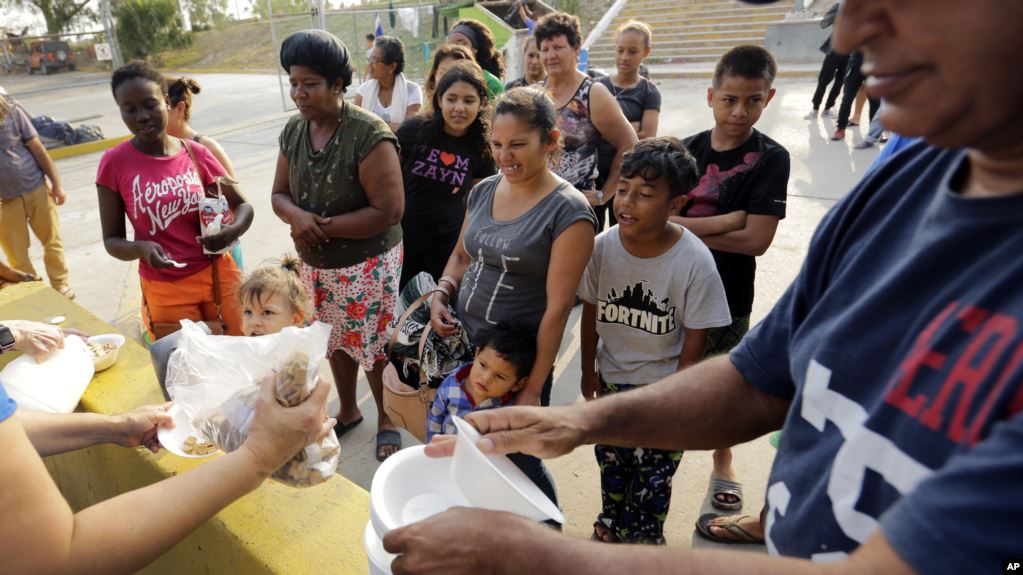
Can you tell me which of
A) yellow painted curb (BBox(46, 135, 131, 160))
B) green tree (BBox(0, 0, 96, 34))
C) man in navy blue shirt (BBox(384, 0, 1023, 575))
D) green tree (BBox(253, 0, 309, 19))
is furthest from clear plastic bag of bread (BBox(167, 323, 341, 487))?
green tree (BBox(253, 0, 309, 19))

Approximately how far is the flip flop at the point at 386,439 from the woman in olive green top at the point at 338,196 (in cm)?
1

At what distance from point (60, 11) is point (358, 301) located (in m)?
38.6

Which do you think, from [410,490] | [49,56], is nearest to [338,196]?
[410,490]

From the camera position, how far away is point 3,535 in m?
1.02

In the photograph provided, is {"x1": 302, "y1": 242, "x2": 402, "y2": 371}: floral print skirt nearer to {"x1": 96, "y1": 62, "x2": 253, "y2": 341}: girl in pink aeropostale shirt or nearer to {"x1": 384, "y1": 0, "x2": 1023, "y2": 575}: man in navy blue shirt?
{"x1": 96, "y1": 62, "x2": 253, "y2": 341}: girl in pink aeropostale shirt

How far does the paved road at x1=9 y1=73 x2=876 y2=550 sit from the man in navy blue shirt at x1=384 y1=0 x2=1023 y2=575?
1.30 feet

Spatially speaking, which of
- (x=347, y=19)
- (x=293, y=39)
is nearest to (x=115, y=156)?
(x=293, y=39)

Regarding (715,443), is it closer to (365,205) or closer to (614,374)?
(614,374)

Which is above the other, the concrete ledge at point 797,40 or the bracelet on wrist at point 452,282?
the concrete ledge at point 797,40

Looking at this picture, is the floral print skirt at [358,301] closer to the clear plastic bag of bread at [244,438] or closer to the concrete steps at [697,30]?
the clear plastic bag of bread at [244,438]

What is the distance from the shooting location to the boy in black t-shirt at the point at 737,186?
2.55 meters

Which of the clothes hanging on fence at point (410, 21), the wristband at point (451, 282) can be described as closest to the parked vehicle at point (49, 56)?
the clothes hanging on fence at point (410, 21)

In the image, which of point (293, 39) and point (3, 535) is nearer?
point (3, 535)

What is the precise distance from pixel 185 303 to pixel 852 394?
3.23 metres
